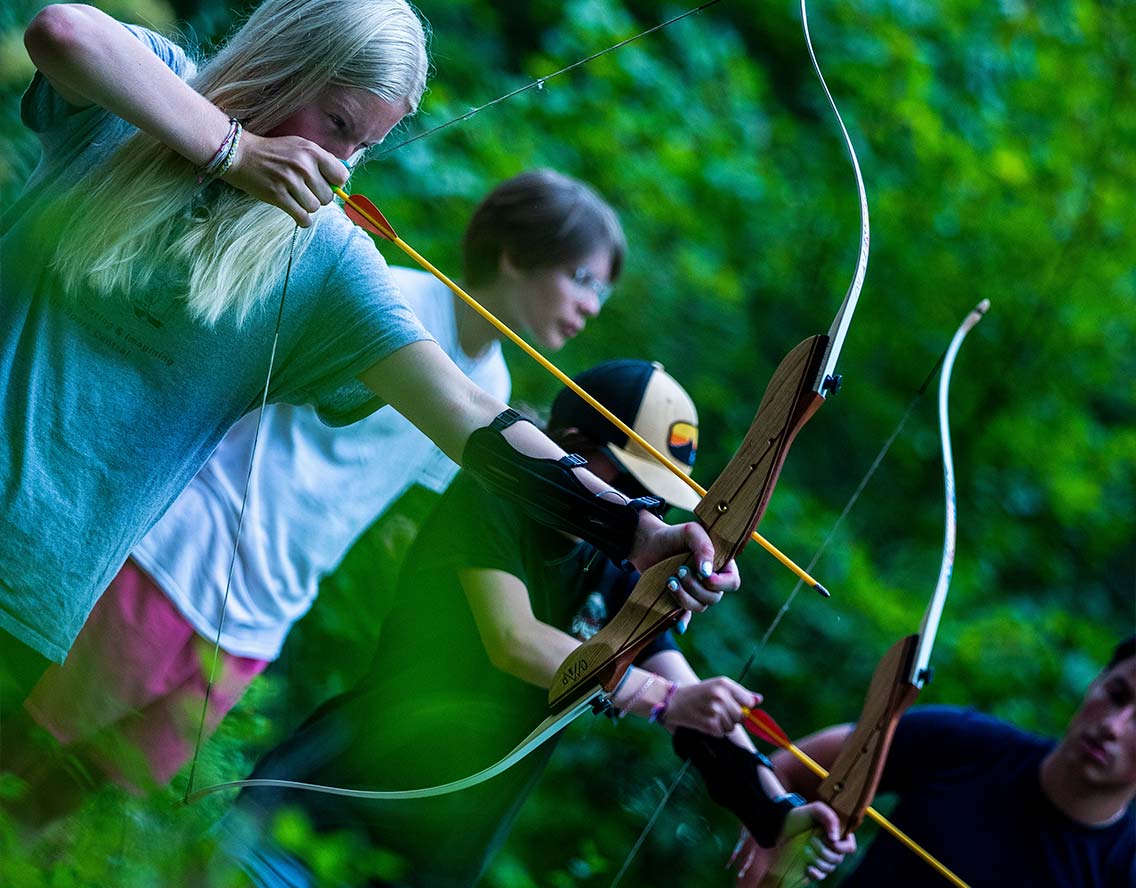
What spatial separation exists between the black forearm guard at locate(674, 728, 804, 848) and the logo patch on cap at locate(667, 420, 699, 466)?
0.39m

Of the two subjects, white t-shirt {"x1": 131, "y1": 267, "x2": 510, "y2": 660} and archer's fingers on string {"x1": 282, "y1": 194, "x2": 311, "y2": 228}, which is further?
white t-shirt {"x1": 131, "y1": 267, "x2": 510, "y2": 660}

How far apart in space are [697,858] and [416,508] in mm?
1348

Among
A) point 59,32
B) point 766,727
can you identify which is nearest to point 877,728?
point 766,727

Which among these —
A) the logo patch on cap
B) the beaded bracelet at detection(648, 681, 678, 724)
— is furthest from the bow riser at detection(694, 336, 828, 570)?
the beaded bracelet at detection(648, 681, 678, 724)

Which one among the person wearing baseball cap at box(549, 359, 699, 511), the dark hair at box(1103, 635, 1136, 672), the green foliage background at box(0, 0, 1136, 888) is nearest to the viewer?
the person wearing baseball cap at box(549, 359, 699, 511)

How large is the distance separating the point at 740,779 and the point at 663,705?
197mm

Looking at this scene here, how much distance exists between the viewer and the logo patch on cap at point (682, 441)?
1523 millimetres

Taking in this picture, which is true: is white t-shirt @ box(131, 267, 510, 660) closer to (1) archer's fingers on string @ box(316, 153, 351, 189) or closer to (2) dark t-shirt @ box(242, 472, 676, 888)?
(2) dark t-shirt @ box(242, 472, 676, 888)

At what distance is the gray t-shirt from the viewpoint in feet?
3.60

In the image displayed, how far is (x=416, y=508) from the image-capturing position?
220cm

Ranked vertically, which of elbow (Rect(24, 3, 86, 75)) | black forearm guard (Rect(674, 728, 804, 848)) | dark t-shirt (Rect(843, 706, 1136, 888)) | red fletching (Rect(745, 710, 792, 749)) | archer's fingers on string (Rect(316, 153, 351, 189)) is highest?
elbow (Rect(24, 3, 86, 75))

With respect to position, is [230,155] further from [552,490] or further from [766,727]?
[766,727]

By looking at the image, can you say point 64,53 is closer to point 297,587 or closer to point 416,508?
point 297,587

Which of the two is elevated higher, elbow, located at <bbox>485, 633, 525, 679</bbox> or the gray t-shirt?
the gray t-shirt
